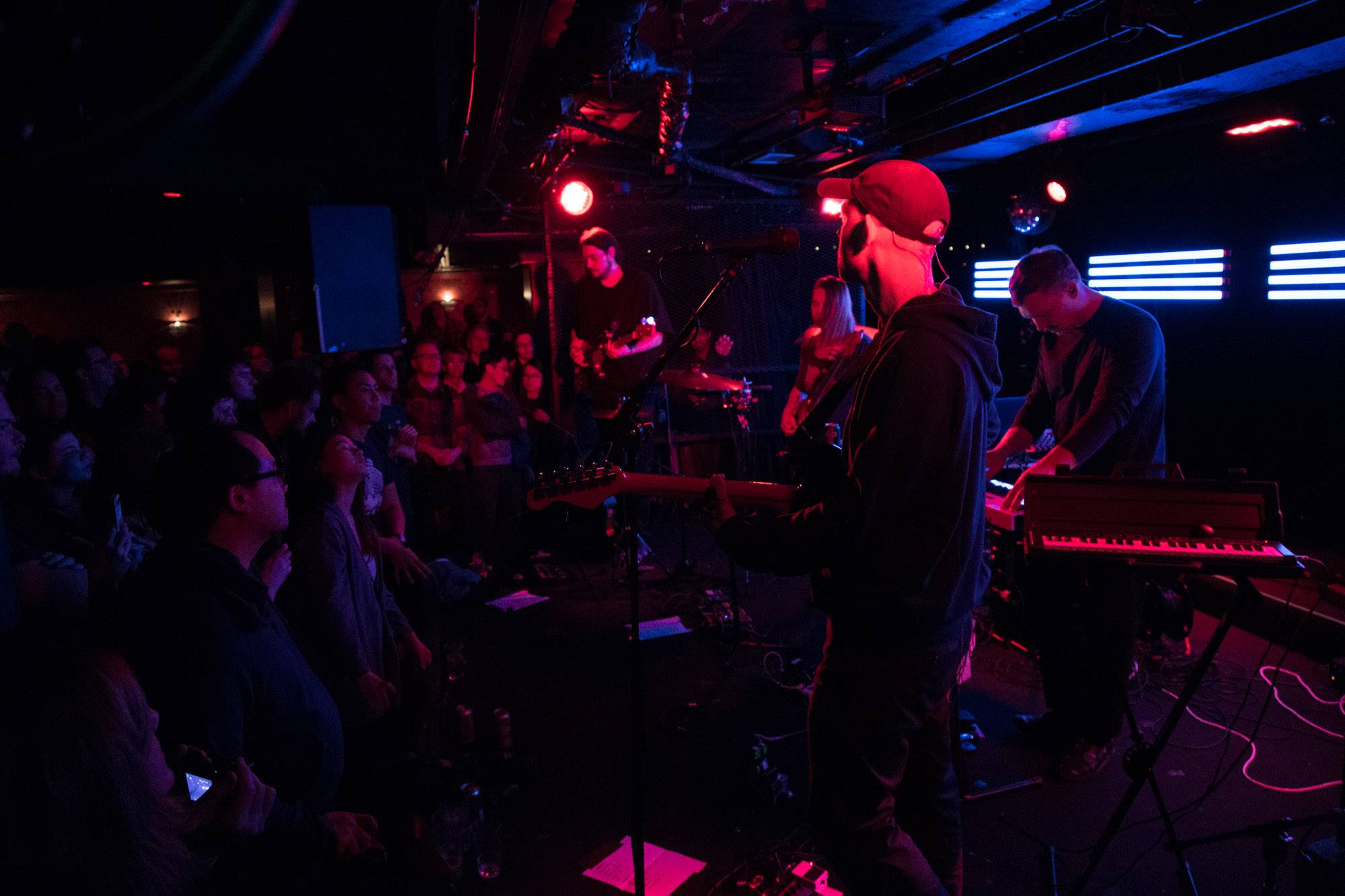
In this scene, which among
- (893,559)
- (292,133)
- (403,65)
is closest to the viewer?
(893,559)

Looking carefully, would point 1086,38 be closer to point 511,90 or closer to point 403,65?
point 511,90

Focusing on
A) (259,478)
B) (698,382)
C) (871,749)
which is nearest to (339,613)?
(259,478)

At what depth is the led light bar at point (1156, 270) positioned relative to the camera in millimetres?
6512

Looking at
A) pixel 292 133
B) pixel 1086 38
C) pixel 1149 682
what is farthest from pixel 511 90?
pixel 1149 682

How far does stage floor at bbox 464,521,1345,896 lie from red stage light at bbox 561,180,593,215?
3.36 metres

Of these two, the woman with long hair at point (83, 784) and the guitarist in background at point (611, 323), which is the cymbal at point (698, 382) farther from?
the woman with long hair at point (83, 784)

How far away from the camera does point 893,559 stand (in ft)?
6.23

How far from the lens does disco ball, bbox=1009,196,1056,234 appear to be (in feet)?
A: 22.2

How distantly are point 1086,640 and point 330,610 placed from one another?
294cm

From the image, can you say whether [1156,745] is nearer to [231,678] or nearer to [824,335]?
[231,678]

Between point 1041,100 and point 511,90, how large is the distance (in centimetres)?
413

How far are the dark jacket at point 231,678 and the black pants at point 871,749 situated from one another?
1.24 metres

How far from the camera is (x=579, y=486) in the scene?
2.47 meters

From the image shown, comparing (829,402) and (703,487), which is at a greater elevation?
(829,402)
